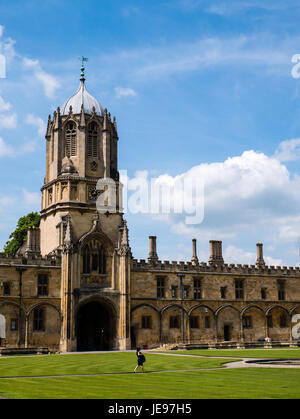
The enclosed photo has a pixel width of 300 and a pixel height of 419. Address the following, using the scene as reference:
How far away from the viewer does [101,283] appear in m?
48.1

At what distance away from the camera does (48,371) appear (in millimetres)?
22672

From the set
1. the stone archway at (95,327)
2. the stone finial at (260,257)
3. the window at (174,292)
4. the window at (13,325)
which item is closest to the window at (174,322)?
the window at (174,292)

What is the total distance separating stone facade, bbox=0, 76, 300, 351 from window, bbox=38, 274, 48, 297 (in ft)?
0.27

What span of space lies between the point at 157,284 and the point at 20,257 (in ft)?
42.3

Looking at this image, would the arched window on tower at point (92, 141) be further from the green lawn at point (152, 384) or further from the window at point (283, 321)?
the green lawn at point (152, 384)

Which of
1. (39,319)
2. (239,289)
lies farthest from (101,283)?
(239,289)

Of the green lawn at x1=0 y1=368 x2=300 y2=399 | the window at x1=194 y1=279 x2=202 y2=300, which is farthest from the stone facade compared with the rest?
the green lawn at x1=0 y1=368 x2=300 y2=399

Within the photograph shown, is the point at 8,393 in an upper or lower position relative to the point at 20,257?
lower

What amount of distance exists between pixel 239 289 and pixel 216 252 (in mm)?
4478

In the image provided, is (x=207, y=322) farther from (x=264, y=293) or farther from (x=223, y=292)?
(x=264, y=293)

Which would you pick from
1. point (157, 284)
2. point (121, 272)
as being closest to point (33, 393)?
point (121, 272)

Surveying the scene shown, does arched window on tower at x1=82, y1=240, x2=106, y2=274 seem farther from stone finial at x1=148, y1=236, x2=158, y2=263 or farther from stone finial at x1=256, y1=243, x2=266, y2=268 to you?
stone finial at x1=256, y1=243, x2=266, y2=268

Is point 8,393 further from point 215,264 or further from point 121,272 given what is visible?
point 215,264

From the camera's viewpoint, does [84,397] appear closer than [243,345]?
Yes
